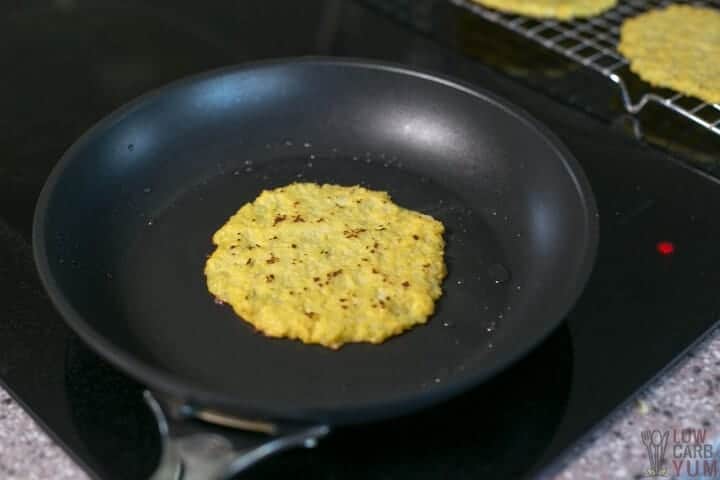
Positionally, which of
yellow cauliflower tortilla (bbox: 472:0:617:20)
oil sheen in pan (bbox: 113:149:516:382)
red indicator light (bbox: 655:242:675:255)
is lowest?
oil sheen in pan (bbox: 113:149:516:382)

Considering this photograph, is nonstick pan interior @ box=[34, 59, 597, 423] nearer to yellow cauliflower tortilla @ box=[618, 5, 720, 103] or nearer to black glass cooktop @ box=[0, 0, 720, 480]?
black glass cooktop @ box=[0, 0, 720, 480]

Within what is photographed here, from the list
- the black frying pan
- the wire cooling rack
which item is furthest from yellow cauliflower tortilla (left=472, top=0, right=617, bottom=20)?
the black frying pan

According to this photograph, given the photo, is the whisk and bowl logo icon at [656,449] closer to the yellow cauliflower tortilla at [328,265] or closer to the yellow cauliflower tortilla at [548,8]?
the yellow cauliflower tortilla at [328,265]

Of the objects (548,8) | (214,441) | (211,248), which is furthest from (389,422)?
(548,8)

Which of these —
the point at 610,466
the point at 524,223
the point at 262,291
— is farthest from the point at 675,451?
the point at 262,291

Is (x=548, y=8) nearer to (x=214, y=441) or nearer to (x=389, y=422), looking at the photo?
(x=389, y=422)

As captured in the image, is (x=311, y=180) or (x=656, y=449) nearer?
(x=656, y=449)

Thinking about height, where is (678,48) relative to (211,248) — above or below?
above

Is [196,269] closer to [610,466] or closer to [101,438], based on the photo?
[101,438]
